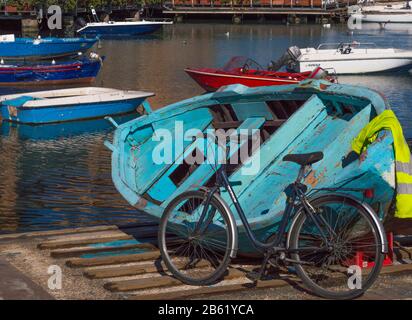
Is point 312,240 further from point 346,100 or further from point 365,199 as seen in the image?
point 346,100

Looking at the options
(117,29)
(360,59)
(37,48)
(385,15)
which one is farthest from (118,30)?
(360,59)

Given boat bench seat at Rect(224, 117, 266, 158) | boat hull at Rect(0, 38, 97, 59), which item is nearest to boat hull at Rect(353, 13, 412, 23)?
boat hull at Rect(0, 38, 97, 59)

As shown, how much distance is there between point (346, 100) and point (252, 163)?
109 centimetres

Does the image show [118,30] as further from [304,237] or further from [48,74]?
[304,237]

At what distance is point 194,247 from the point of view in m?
7.73

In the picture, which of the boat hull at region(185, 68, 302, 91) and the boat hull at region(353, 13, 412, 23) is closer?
the boat hull at region(185, 68, 302, 91)

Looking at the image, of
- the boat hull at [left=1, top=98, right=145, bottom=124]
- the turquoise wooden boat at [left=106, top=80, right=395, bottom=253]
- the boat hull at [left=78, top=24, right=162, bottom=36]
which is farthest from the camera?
the boat hull at [left=78, top=24, right=162, bottom=36]

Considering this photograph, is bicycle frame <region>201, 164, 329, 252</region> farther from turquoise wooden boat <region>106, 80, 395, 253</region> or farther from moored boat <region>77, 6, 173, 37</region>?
moored boat <region>77, 6, 173, 37</region>

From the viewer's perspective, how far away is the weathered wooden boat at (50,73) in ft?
110

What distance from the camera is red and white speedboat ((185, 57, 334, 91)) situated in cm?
3006

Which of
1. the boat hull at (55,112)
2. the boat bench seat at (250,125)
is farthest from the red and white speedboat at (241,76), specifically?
the boat bench seat at (250,125)

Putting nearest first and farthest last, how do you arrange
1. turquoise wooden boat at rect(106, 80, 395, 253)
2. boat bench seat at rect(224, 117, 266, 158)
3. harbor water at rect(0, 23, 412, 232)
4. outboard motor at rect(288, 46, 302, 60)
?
turquoise wooden boat at rect(106, 80, 395, 253)
boat bench seat at rect(224, 117, 266, 158)
harbor water at rect(0, 23, 412, 232)
outboard motor at rect(288, 46, 302, 60)

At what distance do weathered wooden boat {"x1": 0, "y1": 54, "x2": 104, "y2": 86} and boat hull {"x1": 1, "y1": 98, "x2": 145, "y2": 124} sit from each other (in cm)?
785

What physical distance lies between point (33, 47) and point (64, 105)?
22.3m
